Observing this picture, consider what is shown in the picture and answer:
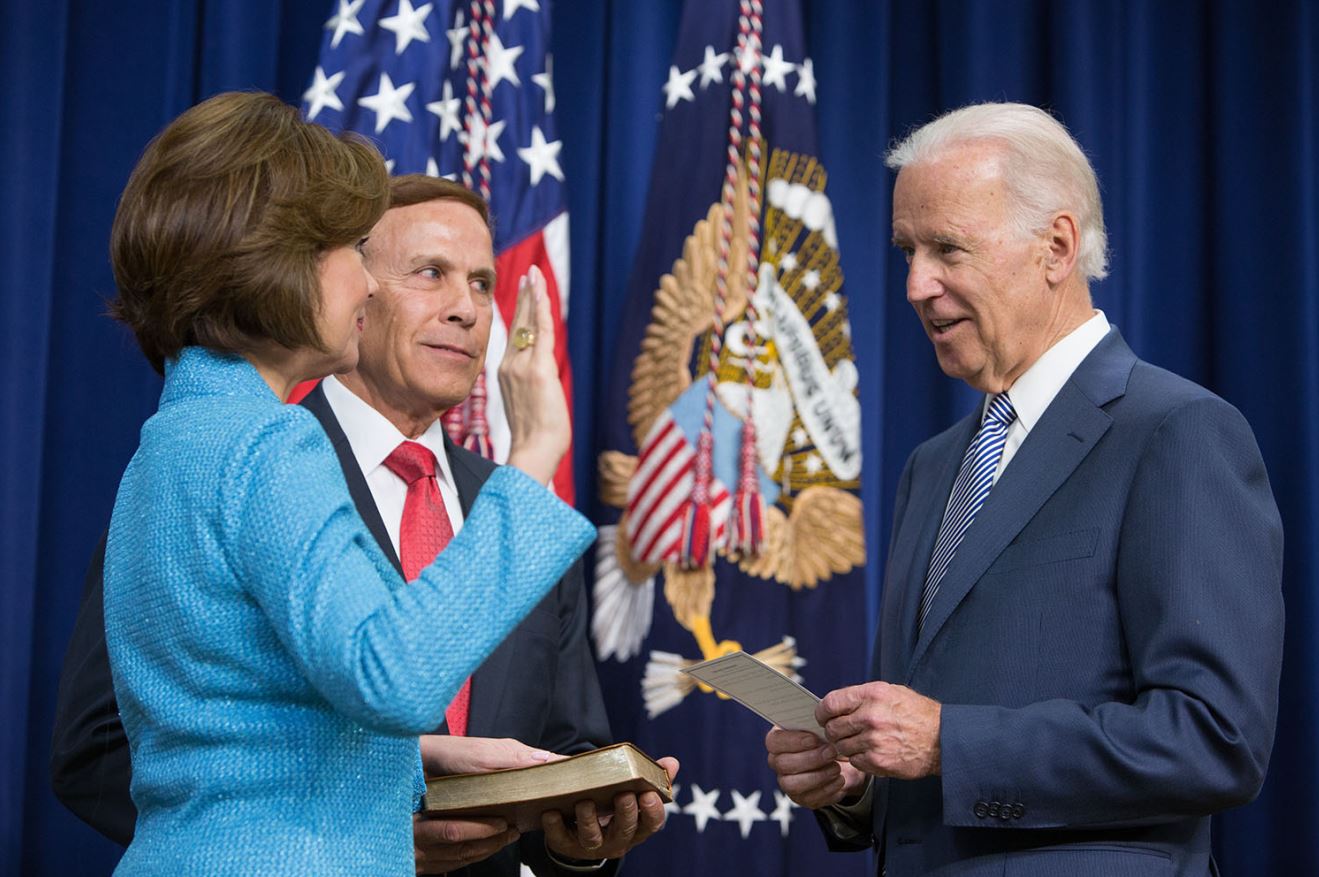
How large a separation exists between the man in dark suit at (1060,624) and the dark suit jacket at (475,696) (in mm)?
467

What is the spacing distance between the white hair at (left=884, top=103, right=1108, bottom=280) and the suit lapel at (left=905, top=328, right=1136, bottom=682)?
0.26m

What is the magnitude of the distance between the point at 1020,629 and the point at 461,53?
2.11 meters

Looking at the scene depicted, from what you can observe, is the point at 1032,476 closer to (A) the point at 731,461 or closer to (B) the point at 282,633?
(B) the point at 282,633

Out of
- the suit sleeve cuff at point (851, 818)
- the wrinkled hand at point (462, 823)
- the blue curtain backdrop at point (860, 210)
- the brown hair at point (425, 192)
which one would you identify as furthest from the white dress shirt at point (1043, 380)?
the blue curtain backdrop at point (860, 210)

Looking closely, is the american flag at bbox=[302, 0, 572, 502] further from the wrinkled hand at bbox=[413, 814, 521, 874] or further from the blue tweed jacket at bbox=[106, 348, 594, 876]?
the blue tweed jacket at bbox=[106, 348, 594, 876]

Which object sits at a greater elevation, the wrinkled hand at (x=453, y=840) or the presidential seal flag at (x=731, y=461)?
the presidential seal flag at (x=731, y=461)

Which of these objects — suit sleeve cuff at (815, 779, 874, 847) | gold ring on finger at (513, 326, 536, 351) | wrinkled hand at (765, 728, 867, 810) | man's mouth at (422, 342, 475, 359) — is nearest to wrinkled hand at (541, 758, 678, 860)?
wrinkled hand at (765, 728, 867, 810)

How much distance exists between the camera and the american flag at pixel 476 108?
3.05m

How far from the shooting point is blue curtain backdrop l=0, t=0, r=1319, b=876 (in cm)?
306

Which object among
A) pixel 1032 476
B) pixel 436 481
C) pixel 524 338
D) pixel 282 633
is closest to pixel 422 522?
pixel 436 481

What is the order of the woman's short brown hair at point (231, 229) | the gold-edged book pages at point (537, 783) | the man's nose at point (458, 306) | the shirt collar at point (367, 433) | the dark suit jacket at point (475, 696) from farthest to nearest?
the man's nose at point (458, 306)
the shirt collar at point (367, 433)
the dark suit jacket at point (475, 696)
the gold-edged book pages at point (537, 783)
the woman's short brown hair at point (231, 229)

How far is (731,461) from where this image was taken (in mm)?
3045

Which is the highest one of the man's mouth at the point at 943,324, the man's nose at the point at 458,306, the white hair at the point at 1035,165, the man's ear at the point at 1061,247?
the white hair at the point at 1035,165

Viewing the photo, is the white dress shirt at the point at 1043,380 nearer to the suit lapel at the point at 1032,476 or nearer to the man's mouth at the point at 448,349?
the suit lapel at the point at 1032,476
